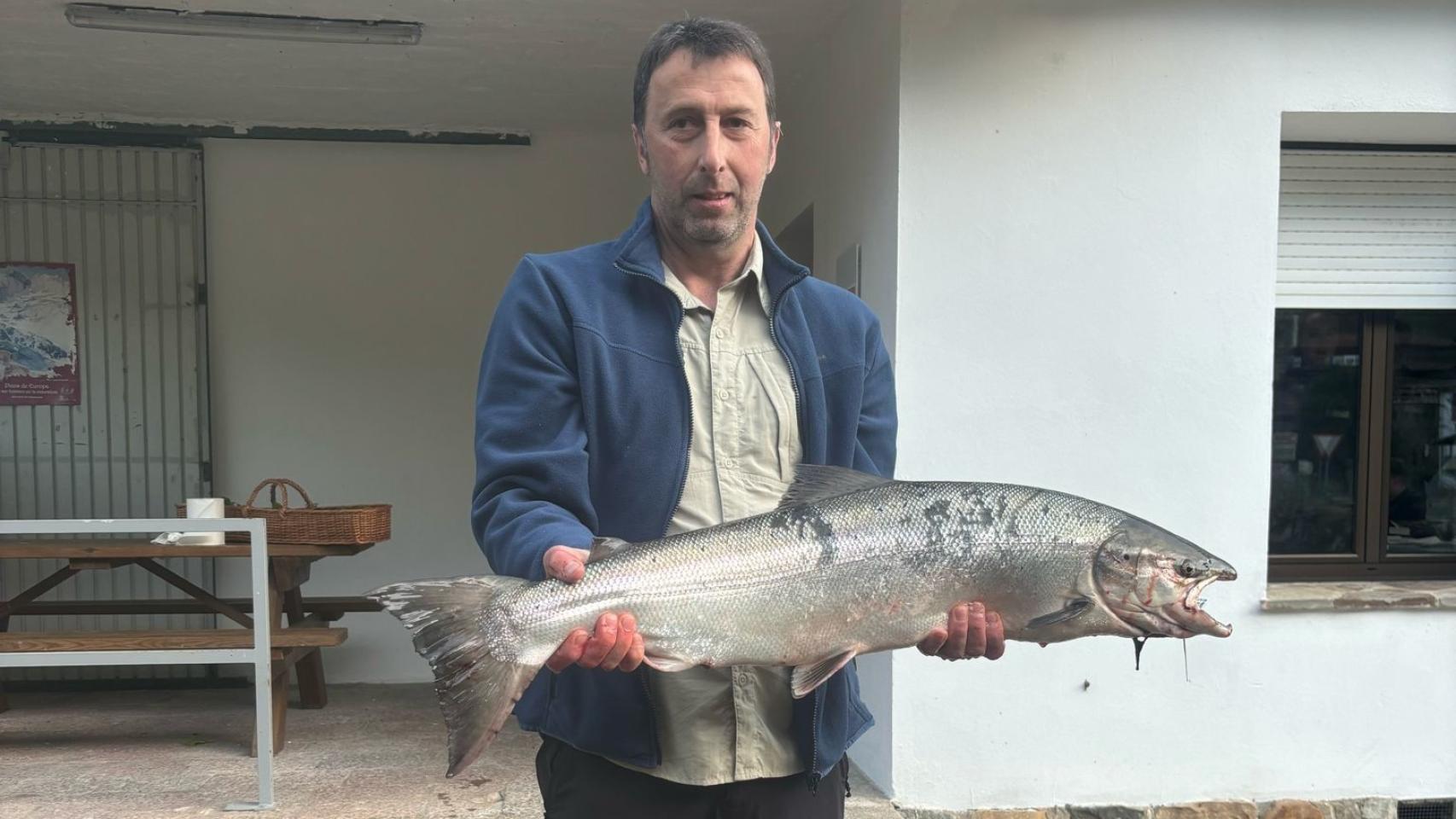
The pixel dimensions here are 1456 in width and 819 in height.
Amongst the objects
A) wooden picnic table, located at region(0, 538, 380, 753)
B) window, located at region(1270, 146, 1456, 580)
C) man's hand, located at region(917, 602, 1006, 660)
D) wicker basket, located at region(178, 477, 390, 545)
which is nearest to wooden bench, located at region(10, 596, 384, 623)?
wooden picnic table, located at region(0, 538, 380, 753)

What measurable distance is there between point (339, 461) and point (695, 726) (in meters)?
5.41

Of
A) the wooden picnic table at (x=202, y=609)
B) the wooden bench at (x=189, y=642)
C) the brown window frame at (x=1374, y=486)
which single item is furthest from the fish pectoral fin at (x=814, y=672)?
the brown window frame at (x=1374, y=486)

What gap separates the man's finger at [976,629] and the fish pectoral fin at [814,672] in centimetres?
26

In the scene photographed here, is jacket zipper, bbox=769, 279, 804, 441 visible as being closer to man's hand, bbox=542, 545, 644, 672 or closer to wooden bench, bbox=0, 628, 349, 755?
man's hand, bbox=542, 545, 644, 672

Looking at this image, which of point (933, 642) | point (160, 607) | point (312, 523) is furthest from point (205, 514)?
point (933, 642)

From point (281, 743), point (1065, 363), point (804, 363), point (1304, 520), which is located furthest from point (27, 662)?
point (1304, 520)

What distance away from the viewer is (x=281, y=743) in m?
5.29

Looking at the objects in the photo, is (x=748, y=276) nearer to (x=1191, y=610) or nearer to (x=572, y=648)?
(x=572, y=648)

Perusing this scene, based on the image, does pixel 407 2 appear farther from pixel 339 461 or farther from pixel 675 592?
pixel 675 592

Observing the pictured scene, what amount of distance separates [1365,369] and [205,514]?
6.08 metres

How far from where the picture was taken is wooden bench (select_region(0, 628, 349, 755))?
4.50 m

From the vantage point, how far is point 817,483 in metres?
2.03

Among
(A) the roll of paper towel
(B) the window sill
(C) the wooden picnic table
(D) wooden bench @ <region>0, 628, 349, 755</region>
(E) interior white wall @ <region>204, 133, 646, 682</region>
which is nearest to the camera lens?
(B) the window sill

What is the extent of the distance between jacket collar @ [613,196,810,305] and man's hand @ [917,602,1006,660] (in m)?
0.79
